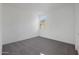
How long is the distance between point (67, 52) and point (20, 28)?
1.02 meters

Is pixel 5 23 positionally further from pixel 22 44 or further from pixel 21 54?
pixel 21 54

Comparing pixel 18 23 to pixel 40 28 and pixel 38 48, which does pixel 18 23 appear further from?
pixel 38 48

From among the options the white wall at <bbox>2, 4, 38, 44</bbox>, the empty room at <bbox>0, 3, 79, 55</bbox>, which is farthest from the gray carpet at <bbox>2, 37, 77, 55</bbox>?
the white wall at <bbox>2, 4, 38, 44</bbox>

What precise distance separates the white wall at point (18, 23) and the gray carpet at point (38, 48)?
0.11 metres

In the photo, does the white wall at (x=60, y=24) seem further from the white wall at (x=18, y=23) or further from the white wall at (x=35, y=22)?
the white wall at (x=18, y=23)

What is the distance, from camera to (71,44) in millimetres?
1624

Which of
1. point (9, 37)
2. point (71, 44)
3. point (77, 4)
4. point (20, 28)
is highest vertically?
point (77, 4)

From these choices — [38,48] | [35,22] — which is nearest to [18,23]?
[35,22]

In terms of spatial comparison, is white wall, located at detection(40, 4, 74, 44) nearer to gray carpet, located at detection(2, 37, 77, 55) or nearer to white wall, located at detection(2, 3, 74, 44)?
white wall, located at detection(2, 3, 74, 44)

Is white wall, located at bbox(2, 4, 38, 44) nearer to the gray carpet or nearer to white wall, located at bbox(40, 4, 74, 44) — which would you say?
the gray carpet

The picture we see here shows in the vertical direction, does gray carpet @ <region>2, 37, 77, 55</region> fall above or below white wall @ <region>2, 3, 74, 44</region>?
below

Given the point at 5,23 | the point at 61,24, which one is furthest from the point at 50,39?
the point at 5,23

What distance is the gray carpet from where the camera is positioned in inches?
62.1

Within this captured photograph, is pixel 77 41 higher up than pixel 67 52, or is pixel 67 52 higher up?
pixel 77 41
